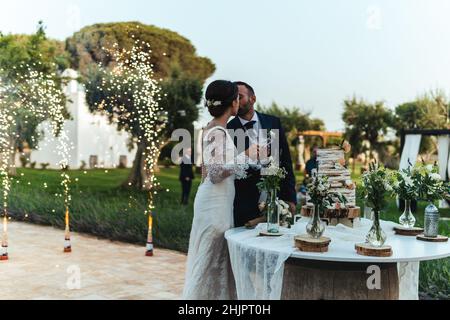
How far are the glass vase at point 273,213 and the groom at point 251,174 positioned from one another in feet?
0.61

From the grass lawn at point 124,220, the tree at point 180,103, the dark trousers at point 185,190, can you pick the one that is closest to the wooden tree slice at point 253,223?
the grass lawn at point 124,220

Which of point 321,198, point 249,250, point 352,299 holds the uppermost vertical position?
point 321,198

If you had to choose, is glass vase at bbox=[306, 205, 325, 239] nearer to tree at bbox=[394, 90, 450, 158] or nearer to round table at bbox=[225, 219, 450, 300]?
round table at bbox=[225, 219, 450, 300]

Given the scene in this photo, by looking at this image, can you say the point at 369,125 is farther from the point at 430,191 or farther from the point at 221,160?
the point at 221,160

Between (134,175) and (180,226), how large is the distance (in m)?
10.4

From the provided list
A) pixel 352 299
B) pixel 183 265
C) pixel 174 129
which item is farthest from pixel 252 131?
pixel 174 129

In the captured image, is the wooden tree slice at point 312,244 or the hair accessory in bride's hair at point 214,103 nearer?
the wooden tree slice at point 312,244

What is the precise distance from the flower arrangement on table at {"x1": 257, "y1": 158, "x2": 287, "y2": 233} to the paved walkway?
7.83 feet

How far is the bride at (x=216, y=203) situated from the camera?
142 inches

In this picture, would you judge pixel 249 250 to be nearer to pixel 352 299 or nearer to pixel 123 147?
pixel 352 299

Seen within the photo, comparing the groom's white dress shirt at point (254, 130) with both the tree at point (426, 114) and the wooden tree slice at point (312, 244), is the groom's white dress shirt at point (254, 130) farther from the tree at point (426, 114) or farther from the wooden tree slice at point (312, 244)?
the tree at point (426, 114)

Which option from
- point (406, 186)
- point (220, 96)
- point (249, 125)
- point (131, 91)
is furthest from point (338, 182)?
point (131, 91)

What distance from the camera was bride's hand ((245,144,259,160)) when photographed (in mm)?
3617

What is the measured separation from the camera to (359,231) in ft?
12.6
